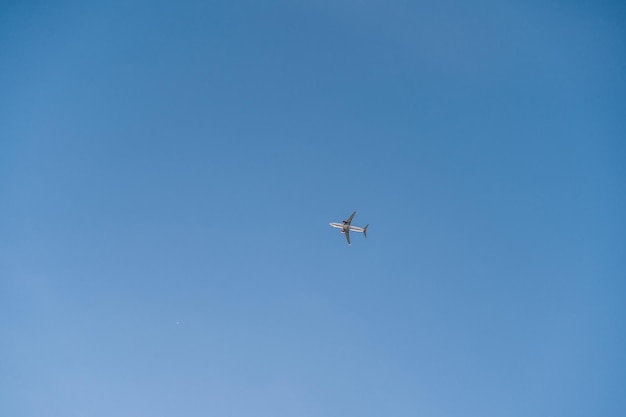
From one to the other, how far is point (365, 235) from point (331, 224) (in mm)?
8337

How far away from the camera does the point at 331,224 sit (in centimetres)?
8300

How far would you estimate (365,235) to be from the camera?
82812mm
